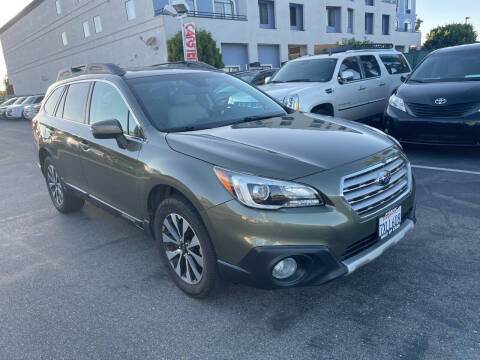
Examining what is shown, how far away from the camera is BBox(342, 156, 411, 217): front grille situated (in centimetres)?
250

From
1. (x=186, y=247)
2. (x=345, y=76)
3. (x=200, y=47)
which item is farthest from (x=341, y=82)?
(x=200, y=47)

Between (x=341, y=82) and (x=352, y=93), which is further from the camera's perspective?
(x=352, y=93)

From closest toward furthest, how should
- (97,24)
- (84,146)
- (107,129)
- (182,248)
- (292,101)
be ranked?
(182,248) → (107,129) → (84,146) → (292,101) → (97,24)

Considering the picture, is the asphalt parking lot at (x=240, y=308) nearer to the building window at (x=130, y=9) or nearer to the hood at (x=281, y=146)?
the hood at (x=281, y=146)

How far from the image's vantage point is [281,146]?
2.76m

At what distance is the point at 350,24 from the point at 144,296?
36690mm

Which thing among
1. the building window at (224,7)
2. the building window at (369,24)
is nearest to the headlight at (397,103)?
the building window at (224,7)

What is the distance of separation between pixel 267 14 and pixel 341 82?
23.1 m

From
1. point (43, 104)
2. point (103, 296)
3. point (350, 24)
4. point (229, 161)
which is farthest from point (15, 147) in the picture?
point (350, 24)

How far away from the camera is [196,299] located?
2.93 meters

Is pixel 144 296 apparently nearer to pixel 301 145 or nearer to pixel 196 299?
pixel 196 299

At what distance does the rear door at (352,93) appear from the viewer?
7.67 m

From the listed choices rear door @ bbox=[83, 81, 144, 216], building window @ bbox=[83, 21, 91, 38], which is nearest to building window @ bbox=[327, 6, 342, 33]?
building window @ bbox=[83, 21, 91, 38]

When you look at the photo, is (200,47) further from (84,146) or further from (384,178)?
(384,178)
